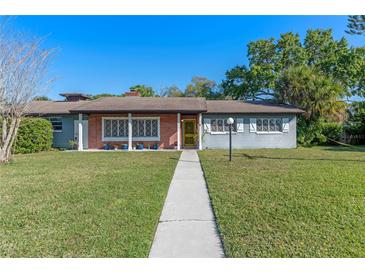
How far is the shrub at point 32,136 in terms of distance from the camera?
604 inches

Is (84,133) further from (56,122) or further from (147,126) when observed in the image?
(147,126)

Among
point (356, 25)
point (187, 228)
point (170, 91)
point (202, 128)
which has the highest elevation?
point (170, 91)

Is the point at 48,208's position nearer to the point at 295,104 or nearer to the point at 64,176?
the point at 64,176

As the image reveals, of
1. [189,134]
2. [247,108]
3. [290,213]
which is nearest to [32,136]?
[189,134]

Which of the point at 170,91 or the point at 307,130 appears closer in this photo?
the point at 307,130

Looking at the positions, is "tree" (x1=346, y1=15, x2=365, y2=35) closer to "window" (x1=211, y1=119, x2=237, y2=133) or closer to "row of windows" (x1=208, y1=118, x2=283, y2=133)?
"row of windows" (x1=208, y1=118, x2=283, y2=133)

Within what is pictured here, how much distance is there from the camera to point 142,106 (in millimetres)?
17469

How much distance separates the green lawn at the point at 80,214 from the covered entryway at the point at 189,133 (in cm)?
1048

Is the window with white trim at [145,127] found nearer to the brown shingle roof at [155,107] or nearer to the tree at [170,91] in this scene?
the brown shingle roof at [155,107]

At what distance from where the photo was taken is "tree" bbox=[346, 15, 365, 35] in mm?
12909

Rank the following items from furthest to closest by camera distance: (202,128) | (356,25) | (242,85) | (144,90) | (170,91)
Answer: (170,91) → (144,90) → (242,85) → (202,128) → (356,25)

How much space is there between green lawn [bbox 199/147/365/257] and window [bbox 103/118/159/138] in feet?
35.2

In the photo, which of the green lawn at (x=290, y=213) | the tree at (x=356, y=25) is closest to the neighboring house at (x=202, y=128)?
the tree at (x=356, y=25)

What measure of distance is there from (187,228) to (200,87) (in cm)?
3990
